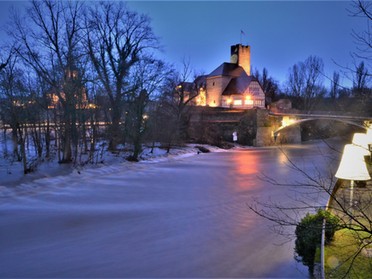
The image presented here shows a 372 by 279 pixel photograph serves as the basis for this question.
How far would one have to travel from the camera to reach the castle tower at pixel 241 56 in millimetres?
55812

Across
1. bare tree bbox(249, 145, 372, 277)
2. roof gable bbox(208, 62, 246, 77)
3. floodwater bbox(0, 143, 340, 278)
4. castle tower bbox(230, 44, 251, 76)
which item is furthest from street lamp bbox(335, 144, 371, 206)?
castle tower bbox(230, 44, 251, 76)

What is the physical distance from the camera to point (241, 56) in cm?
5603

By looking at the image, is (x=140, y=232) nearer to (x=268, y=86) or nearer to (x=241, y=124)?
(x=241, y=124)

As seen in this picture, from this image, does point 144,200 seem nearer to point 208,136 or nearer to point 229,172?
point 229,172

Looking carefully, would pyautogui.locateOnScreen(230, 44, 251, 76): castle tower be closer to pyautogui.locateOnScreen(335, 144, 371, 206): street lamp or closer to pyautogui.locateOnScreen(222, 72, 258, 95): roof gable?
pyautogui.locateOnScreen(222, 72, 258, 95): roof gable

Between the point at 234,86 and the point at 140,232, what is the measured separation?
43.7 metres

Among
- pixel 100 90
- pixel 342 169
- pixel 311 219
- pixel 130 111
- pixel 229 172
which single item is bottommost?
pixel 229 172

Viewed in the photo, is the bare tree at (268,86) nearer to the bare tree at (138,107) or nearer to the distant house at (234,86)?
the distant house at (234,86)

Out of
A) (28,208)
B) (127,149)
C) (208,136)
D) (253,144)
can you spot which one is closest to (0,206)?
(28,208)

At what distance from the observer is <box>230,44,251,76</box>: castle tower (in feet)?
183

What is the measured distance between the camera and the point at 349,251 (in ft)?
15.9

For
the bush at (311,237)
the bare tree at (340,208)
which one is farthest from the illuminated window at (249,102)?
the bush at (311,237)

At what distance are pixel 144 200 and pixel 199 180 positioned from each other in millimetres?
5152

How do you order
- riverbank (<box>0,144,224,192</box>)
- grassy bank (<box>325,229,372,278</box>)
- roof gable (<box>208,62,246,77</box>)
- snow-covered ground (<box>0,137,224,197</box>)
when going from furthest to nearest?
roof gable (<box>208,62,246,77</box>)
riverbank (<box>0,144,224,192</box>)
snow-covered ground (<box>0,137,224,197</box>)
grassy bank (<box>325,229,372,278</box>)
